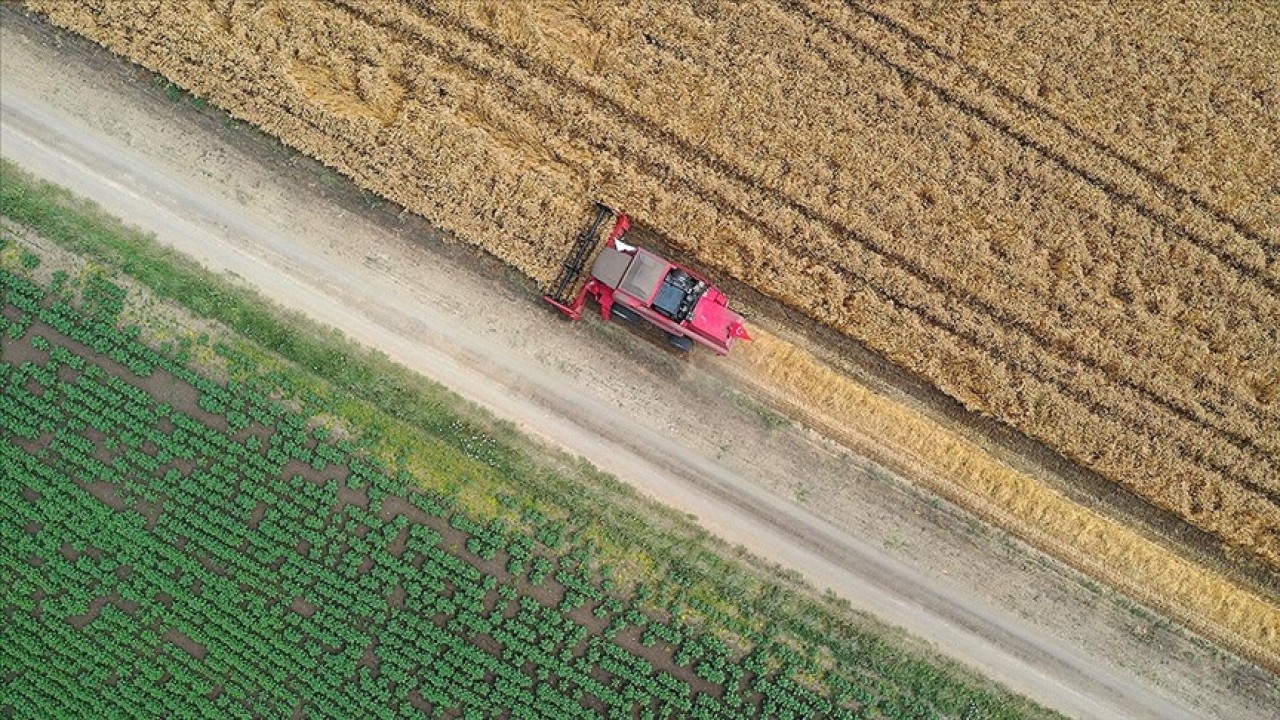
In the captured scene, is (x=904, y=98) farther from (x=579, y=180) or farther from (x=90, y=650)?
(x=90, y=650)

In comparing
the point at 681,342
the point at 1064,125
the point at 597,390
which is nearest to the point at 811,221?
the point at 681,342

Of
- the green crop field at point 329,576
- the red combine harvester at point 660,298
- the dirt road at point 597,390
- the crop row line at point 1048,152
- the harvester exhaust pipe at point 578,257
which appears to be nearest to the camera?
the red combine harvester at point 660,298

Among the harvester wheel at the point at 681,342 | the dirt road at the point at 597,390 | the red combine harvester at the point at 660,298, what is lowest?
the dirt road at the point at 597,390

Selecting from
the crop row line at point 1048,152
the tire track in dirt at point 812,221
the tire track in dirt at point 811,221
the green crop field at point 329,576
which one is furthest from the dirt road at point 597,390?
the crop row line at point 1048,152

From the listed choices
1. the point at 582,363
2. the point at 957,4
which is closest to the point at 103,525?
the point at 582,363

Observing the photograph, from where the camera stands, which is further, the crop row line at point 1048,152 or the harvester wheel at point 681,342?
the crop row line at point 1048,152

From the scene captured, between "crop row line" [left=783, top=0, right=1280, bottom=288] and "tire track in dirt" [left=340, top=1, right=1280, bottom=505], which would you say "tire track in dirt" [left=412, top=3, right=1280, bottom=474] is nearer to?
"tire track in dirt" [left=340, top=1, right=1280, bottom=505]

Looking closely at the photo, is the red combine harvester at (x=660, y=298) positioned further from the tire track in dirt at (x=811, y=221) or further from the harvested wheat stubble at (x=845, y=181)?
the tire track in dirt at (x=811, y=221)
